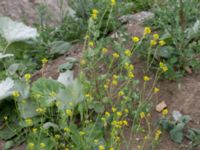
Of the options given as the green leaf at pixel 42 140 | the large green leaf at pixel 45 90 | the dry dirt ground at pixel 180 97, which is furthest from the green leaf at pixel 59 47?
the green leaf at pixel 42 140

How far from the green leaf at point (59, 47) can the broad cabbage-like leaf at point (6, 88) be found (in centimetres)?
72

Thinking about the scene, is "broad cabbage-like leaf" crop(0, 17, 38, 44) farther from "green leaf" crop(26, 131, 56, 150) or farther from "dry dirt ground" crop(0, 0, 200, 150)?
"green leaf" crop(26, 131, 56, 150)

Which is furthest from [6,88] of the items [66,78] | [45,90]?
[66,78]

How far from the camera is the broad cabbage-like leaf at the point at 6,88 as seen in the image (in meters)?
3.57

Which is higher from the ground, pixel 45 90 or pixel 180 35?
pixel 180 35

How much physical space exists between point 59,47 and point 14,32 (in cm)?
37

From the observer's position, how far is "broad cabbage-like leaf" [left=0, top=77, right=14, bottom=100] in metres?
3.57

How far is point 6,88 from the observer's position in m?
3.58

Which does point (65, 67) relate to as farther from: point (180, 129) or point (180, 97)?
point (180, 129)

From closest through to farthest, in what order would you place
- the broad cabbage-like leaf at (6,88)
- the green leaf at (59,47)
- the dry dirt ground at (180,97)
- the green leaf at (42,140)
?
the green leaf at (42,140) → the dry dirt ground at (180,97) → the broad cabbage-like leaf at (6,88) → the green leaf at (59,47)

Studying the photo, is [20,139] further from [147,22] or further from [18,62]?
[147,22]

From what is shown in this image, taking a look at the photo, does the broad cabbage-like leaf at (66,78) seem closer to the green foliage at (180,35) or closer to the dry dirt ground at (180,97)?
the dry dirt ground at (180,97)

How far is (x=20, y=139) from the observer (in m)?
3.51

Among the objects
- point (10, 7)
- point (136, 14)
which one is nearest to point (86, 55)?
point (136, 14)
